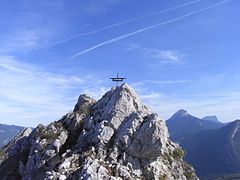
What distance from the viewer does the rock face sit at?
4528 centimetres

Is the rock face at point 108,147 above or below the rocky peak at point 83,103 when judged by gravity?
below

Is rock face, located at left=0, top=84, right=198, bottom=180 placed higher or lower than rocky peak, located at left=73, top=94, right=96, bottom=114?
lower

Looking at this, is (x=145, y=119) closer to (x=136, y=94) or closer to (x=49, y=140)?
(x=136, y=94)

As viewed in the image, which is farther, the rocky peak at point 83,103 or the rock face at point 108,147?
the rocky peak at point 83,103

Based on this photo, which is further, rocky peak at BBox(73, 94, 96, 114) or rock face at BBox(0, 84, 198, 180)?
rocky peak at BBox(73, 94, 96, 114)

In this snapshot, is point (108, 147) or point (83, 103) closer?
point (108, 147)

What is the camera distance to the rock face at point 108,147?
45.3m

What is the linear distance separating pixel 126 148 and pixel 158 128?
4968mm

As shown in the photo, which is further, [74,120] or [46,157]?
[74,120]

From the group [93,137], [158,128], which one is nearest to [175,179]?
[158,128]

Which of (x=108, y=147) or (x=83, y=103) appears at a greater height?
(x=83, y=103)

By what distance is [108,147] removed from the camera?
48875 millimetres

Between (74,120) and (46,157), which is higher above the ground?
(74,120)

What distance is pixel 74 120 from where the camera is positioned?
190ft
